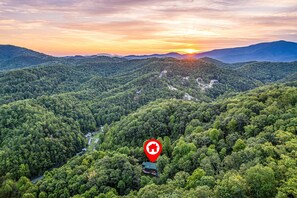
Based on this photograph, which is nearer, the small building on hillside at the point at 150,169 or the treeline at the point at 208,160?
the treeline at the point at 208,160

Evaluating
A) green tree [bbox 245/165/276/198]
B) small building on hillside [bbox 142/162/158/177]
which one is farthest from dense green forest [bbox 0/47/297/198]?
small building on hillside [bbox 142/162/158/177]

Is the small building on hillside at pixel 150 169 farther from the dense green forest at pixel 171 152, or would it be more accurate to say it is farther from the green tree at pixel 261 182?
the green tree at pixel 261 182

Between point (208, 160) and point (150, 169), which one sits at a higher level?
point (208, 160)

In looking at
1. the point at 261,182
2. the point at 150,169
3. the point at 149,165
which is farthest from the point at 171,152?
the point at 261,182

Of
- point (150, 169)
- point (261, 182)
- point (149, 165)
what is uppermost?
point (261, 182)

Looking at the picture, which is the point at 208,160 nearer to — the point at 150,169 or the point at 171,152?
the point at 150,169

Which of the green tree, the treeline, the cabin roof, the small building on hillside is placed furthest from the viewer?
the cabin roof

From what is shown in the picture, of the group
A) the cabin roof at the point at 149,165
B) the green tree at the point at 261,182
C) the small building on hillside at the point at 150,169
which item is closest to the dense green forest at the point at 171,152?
the green tree at the point at 261,182

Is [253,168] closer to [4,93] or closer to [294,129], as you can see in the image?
[294,129]

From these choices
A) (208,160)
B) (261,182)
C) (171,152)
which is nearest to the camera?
(261,182)

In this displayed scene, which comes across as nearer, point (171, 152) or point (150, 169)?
point (150, 169)

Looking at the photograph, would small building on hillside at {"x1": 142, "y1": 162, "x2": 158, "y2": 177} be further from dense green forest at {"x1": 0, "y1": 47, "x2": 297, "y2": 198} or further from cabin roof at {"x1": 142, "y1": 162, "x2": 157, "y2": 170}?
dense green forest at {"x1": 0, "y1": 47, "x2": 297, "y2": 198}

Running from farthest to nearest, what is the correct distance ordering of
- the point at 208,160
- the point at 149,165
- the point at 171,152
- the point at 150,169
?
the point at 171,152
the point at 149,165
the point at 150,169
the point at 208,160
